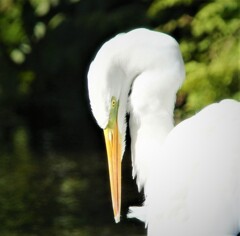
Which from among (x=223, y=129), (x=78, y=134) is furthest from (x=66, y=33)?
(x=223, y=129)

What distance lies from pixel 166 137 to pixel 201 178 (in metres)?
0.26

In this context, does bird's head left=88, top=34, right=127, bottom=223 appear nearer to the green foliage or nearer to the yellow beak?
the yellow beak

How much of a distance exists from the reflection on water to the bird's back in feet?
7.99

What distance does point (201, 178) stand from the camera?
3.02 metres

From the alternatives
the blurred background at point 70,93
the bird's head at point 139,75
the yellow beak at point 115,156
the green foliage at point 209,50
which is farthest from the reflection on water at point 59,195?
the bird's head at point 139,75

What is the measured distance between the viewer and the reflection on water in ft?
18.5

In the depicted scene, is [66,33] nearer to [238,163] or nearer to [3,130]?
[3,130]

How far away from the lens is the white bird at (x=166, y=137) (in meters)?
3.01

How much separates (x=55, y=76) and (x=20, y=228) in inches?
120

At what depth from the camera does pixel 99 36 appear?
7.54 metres

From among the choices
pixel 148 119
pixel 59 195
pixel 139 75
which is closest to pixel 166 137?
pixel 148 119

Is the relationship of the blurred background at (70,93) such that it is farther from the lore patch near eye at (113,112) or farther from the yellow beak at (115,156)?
the lore patch near eye at (113,112)

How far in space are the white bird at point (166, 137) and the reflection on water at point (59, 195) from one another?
7.64ft

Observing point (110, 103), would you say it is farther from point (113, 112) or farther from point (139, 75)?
point (139, 75)
